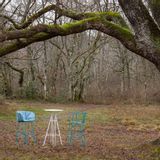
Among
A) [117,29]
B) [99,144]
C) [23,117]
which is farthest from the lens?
[99,144]

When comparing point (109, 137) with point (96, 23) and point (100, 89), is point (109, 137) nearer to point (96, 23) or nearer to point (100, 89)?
point (96, 23)

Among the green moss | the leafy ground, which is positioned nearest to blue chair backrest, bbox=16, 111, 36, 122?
the leafy ground

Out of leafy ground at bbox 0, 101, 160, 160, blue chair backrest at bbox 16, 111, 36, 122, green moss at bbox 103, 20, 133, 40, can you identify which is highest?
green moss at bbox 103, 20, 133, 40

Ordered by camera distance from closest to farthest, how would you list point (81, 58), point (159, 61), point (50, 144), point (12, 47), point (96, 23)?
point (159, 61), point (96, 23), point (12, 47), point (50, 144), point (81, 58)

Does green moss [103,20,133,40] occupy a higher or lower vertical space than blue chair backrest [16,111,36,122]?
higher

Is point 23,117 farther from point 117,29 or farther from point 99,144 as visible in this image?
point 117,29

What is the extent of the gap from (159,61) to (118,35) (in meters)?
1.17

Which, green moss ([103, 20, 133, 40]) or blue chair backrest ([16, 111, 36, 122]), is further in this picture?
blue chair backrest ([16, 111, 36, 122])

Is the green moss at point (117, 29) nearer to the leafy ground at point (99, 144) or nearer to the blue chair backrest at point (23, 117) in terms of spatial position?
the leafy ground at point (99, 144)

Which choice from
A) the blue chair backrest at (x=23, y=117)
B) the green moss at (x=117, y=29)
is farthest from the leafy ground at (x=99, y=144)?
the green moss at (x=117, y=29)

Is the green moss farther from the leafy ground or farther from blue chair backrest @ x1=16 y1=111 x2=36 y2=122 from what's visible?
blue chair backrest @ x1=16 y1=111 x2=36 y2=122

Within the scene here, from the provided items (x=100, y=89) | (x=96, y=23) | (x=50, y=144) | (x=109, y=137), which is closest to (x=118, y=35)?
(x=96, y=23)

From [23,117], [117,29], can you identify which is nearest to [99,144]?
[23,117]

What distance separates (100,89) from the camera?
1496 inches
